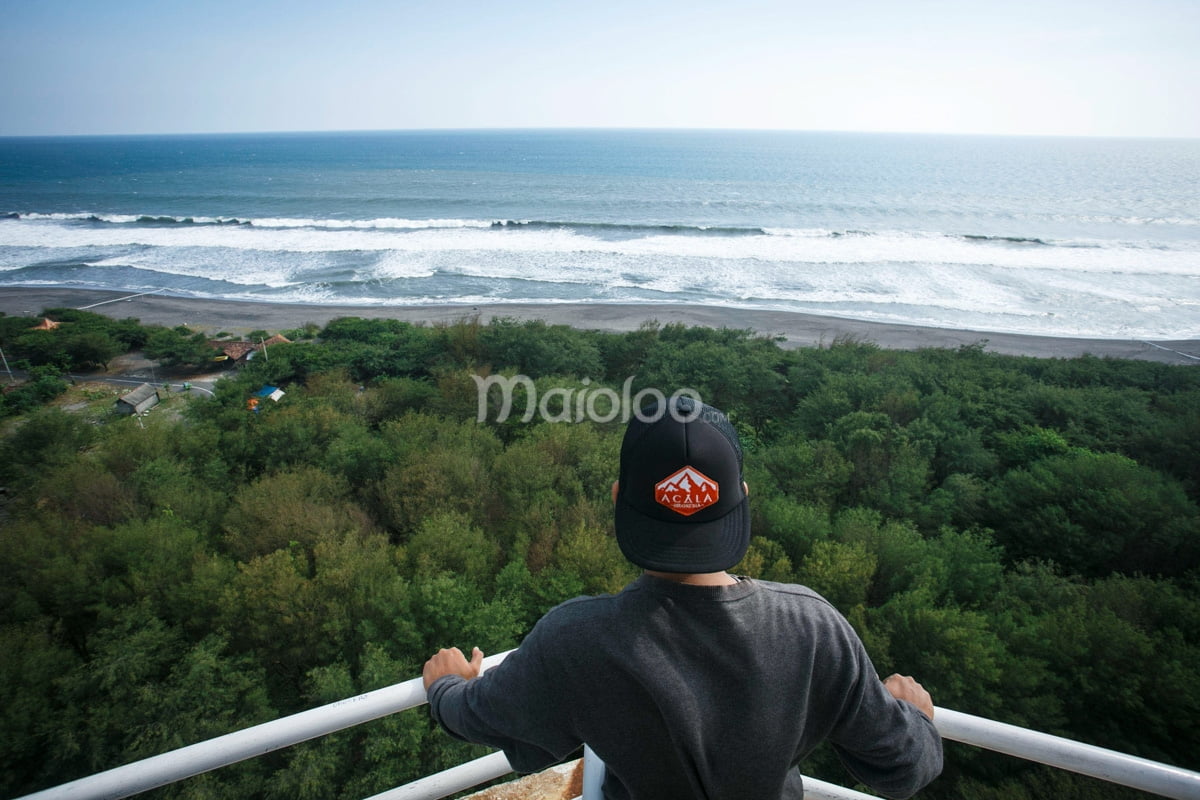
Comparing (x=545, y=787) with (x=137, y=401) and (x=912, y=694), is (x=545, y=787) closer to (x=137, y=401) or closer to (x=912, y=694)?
(x=912, y=694)

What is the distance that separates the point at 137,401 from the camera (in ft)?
→ 65.0

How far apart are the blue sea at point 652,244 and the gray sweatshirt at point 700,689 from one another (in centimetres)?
3237

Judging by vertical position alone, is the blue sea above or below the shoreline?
above

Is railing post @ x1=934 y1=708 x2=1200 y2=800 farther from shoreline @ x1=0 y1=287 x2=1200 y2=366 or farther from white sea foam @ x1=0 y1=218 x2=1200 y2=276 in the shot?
white sea foam @ x1=0 y1=218 x2=1200 y2=276

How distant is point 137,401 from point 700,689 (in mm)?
24392

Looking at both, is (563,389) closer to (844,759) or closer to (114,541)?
(114,541)

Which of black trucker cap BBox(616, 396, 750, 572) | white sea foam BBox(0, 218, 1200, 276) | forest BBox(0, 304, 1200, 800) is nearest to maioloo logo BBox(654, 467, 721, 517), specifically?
black trucker cap BBox(616, 396, 750, 572)

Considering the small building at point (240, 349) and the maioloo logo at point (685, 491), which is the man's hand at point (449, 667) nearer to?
the maioloo logo at point (685, 491)

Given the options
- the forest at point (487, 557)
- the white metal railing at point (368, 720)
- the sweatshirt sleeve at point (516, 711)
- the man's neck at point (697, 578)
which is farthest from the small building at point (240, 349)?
the man's neck at point (697, 578)

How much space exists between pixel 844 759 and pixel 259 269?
45391mm

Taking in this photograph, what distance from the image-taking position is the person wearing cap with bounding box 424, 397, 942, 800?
1.12m

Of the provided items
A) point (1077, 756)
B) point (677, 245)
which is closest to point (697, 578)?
point (1077, 756)

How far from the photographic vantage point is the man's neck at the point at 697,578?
116 centimetres

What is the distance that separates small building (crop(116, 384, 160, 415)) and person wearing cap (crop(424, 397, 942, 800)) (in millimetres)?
23522
